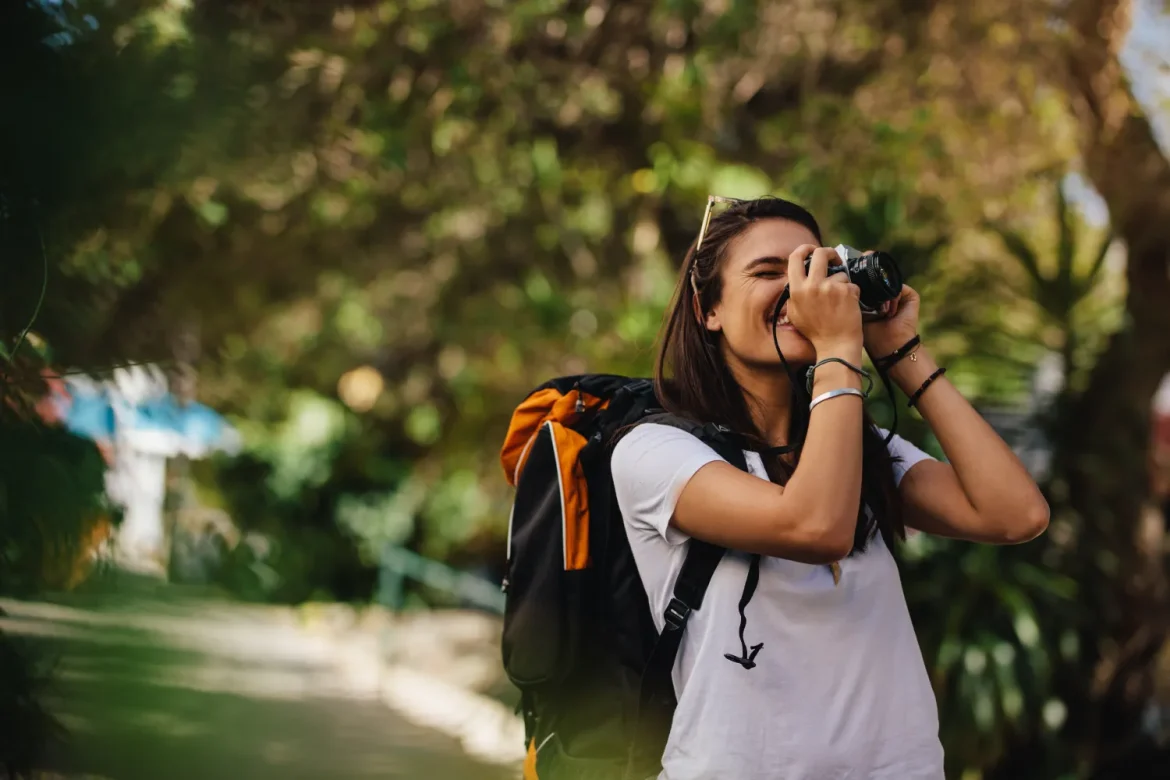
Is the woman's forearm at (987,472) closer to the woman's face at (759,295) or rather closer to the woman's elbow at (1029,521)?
the woman's elbow at (1029,521)

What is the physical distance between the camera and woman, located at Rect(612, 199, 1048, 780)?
1.70m

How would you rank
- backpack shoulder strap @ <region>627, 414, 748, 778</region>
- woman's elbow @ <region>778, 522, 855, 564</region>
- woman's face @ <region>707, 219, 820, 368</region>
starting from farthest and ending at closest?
woman's face @ <region>707, 219, 820, 368</region> < backpack shoulder strap @ <region>627, 414, 748, 778</region> < woman's elbow @ <region>778, 522, 855, 564</region>

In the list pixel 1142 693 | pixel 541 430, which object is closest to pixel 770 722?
pixel 541 430

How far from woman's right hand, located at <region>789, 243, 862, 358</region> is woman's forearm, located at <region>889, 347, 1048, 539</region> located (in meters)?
0.27

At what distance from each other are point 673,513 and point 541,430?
0.97 feet

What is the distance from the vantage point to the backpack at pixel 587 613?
71.7 inches

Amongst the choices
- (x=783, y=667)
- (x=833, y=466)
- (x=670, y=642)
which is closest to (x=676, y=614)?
(x=670, y=642)

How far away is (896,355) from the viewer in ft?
6.68

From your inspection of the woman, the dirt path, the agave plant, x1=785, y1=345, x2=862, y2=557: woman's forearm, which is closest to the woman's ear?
the woman

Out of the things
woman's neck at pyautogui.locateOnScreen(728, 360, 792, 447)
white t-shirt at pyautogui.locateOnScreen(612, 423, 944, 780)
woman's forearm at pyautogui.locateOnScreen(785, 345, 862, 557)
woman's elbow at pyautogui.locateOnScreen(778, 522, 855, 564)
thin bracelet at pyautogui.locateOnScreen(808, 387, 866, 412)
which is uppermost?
woman's neck at pyautogui.locateOnScreen(728, 360, 792, 447)

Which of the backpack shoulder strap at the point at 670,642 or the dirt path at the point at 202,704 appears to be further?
the dirt path at the point at 202,704

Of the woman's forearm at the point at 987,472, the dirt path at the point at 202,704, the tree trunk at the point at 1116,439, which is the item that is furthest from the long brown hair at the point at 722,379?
the tree trunk at the point at 1116,439

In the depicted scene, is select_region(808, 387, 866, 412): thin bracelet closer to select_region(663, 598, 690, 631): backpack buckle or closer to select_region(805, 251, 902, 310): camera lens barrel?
select_region(805, 251, 902, 310): camera lens barrel

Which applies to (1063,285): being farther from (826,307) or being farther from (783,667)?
(783,667)
